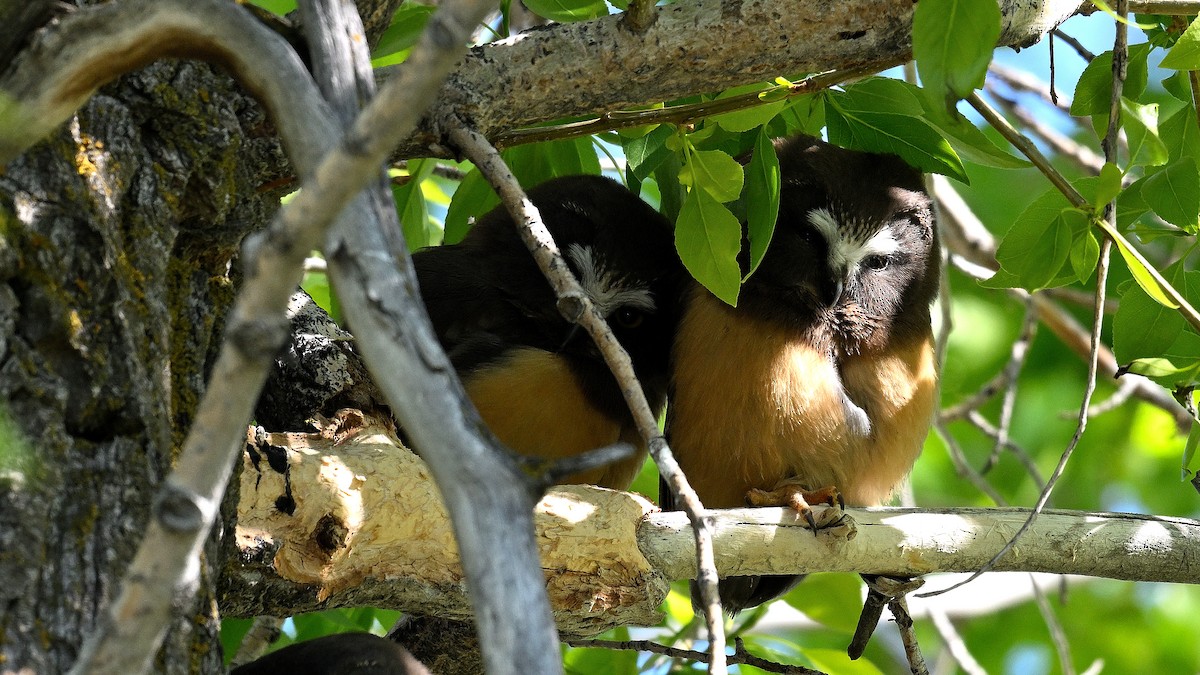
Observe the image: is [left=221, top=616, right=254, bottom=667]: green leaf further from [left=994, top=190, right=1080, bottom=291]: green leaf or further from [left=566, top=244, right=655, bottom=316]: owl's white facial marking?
[left=994, top=190, right=1080, bottom=291]: green leaf

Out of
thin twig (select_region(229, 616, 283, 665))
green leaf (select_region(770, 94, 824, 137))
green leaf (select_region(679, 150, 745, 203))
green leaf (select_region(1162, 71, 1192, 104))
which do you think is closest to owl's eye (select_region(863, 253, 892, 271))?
green leaf (select_region(770, 94, 824, 137))

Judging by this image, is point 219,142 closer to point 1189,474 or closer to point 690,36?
point 690,36

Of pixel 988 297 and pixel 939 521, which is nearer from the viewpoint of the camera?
pixel 939 521

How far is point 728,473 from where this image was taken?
176 inches

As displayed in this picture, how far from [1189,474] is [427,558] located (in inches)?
87.6

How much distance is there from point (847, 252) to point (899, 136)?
972mm

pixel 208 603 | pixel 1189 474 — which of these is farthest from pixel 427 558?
pixel 1189 474

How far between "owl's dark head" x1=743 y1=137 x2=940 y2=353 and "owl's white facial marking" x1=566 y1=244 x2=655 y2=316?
58 centimetres

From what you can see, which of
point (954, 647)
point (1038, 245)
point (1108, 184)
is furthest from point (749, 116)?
point (954, 647)

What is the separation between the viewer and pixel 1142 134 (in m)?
3.11

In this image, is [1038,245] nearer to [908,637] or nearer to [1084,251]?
[1084,251]

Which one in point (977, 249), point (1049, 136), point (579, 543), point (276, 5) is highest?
point (1049, 136)

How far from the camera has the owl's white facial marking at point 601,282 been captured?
15.9ft

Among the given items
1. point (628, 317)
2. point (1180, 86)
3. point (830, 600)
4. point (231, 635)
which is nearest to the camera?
point (1180, 86)
